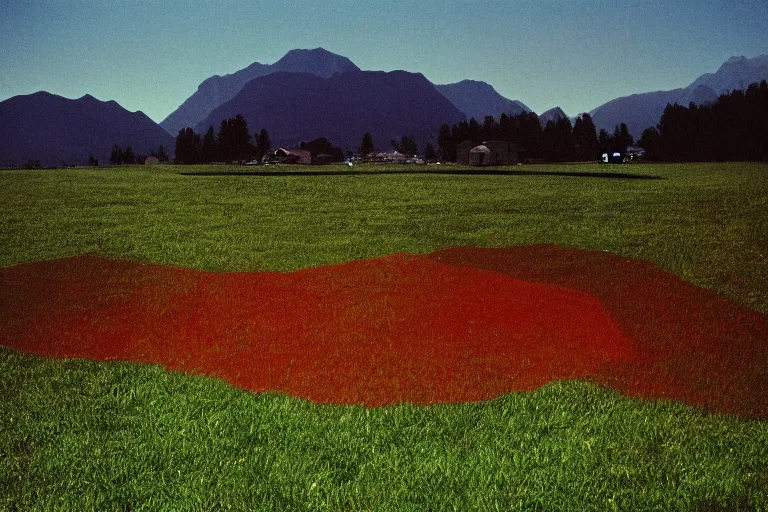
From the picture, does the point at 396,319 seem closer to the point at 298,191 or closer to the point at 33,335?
the point at 33,335

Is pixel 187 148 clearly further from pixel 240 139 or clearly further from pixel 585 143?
pixel 585 143

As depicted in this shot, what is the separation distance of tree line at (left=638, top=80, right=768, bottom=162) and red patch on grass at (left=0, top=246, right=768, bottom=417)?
113017 millimetres

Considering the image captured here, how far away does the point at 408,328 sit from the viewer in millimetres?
10094

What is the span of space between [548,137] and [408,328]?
5878 inches

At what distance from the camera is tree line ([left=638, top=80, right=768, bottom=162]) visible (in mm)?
113812

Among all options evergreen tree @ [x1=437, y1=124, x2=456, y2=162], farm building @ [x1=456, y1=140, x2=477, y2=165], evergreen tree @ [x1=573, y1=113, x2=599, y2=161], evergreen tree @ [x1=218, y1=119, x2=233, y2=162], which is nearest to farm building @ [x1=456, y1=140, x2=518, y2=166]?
farm building @ [x1=456, y1=140, x2=477, y2=165]

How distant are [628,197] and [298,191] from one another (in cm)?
2003

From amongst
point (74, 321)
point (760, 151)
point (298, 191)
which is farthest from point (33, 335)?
point (760, 151)

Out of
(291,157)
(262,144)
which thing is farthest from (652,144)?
(262,144)

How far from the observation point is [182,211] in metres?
28.6

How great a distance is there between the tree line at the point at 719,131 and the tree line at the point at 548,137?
14274 millimetres

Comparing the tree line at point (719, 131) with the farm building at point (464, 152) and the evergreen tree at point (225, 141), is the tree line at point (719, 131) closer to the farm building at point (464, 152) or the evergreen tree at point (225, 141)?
the farm building at point (464, 152)

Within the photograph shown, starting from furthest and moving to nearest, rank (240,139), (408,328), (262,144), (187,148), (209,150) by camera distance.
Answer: (262,144)
(240,139)
(187,148)
(209,150)
(408,328)

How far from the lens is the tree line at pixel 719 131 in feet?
373
